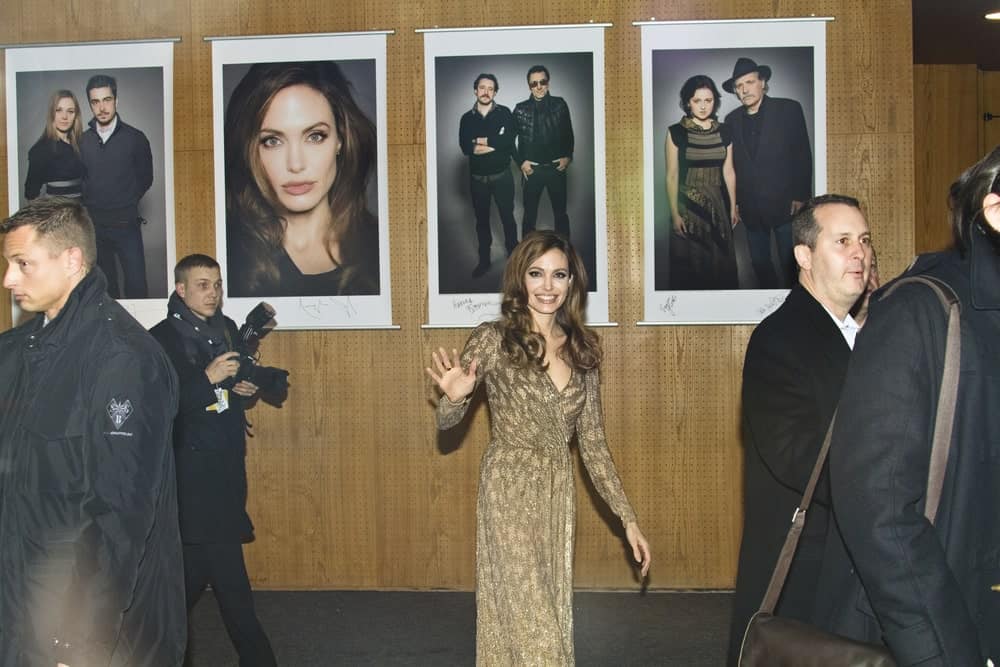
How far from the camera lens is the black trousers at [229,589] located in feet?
16.2

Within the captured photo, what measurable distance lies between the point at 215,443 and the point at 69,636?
2229mm

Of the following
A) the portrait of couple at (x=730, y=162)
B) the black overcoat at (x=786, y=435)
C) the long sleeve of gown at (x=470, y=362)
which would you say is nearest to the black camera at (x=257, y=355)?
the long sleeve of gown at (x=470, y=362)

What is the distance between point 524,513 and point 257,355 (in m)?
3.18

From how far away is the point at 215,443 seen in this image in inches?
197

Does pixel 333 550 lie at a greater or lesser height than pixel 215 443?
lesser

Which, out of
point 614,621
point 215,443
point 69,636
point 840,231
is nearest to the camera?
point 69,636

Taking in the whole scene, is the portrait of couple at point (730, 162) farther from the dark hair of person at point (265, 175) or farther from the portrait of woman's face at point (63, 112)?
the portrait of woman's face at point (63, 112)

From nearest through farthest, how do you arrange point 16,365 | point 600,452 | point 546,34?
point 16,365, point 600,452, point 546,34

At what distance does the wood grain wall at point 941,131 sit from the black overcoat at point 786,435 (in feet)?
25.8

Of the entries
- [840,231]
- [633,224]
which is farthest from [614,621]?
[840,231]

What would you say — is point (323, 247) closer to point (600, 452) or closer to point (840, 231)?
point (600, 452)

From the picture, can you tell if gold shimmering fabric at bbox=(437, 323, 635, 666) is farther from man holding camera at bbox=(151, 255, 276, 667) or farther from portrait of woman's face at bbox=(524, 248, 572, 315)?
man holding camera at bbox=(151, 255, 276, 667)

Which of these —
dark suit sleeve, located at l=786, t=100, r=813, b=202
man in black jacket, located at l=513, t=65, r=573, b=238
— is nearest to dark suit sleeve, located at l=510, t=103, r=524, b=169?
man in black jacket, located at l=513, t=65, r=573, b=238

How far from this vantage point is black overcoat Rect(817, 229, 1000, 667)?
2031mm
